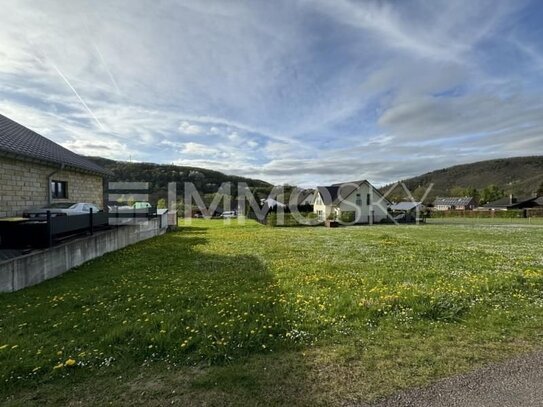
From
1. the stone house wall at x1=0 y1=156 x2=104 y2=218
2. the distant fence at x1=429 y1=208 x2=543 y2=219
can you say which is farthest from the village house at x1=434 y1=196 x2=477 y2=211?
the stone house wall at x1=0 y1=156 x2=104 y2=218

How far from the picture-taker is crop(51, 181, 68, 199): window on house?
52.1ft

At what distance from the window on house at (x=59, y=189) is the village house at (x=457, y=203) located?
10344 cm

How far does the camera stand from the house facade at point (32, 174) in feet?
40.2

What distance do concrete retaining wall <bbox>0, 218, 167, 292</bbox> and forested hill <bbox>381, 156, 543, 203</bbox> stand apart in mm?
107629

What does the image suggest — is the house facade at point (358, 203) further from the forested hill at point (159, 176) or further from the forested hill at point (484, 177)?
the forested hill at point (484, 177)

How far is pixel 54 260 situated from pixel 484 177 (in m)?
158

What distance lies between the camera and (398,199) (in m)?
96.2

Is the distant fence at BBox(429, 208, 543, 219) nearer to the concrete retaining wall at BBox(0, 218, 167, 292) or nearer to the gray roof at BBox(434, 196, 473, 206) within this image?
the gray roof at BBox(434, 196, 473, 206)

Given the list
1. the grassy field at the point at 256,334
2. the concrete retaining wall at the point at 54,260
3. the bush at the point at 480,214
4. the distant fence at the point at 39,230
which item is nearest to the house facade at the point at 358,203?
the bush at the point at 480,214

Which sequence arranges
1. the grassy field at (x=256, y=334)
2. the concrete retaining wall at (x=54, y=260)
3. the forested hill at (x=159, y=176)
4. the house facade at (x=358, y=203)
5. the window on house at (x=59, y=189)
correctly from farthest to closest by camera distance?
the forested hill at (x=159, y=176), the house facade at (x=358, y=203), the window on house at (x=59, y=189), the concrete retaining wall at (x=54, y=260), the grassy field at (x=256, y=334)

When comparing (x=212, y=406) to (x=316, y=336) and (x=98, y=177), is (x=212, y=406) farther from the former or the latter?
(x=98, y=177)

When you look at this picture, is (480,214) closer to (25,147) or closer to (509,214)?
(509,214)

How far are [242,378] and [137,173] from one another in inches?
2415

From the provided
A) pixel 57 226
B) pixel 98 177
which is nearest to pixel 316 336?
pixel 57 226
